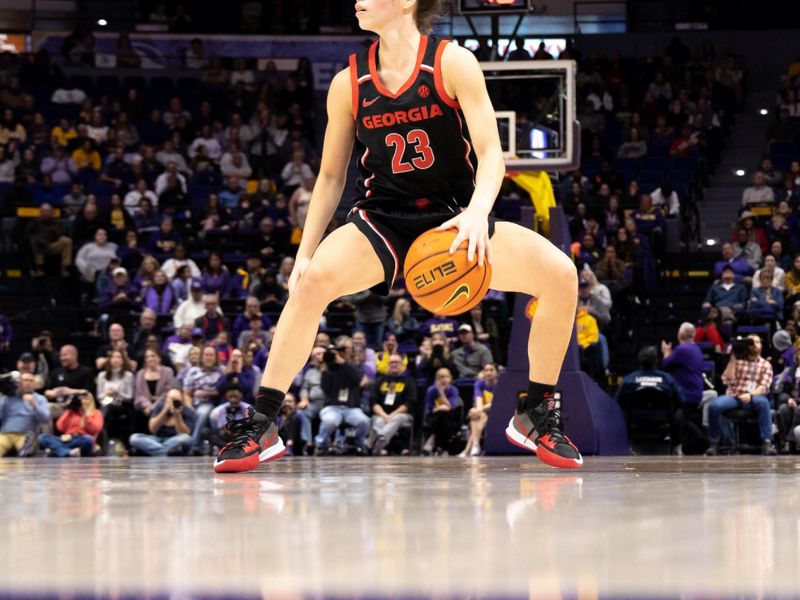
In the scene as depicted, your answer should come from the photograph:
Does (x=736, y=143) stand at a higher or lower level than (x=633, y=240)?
higher

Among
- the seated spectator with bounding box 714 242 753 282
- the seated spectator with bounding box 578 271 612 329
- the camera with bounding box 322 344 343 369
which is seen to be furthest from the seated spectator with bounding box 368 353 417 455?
the seated spectator with bounding box 714 242 753 282

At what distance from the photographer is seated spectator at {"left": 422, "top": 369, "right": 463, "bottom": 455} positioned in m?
12.9

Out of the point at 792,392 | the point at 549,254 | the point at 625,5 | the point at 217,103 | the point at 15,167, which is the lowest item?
the point at 792,392

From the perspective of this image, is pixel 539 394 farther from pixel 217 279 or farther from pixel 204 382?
pixel 217 279

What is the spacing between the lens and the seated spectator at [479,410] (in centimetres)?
1238

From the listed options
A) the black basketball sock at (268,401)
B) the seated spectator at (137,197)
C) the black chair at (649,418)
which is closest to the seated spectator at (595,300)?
the black chair at (649,418)

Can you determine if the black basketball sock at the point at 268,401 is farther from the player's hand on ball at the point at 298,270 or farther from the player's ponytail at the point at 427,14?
the player's ponytail at the point at 427,14

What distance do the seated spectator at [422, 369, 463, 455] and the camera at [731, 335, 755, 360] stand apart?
113 inches

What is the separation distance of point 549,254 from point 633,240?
11.7m

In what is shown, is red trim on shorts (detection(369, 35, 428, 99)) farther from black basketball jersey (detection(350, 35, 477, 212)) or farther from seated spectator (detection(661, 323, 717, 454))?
seated spectator (detection(661, 323, 717, 454))

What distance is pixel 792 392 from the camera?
1247 centimetres

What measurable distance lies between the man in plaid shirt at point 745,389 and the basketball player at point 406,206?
7411 millimetres

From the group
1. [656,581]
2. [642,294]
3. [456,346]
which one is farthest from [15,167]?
[656,581]

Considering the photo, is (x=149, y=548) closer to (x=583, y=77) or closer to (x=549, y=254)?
(x=549, y=254)
